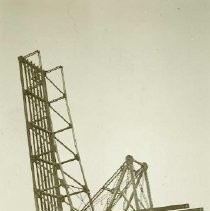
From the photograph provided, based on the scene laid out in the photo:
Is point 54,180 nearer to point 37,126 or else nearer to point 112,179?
point 37,126

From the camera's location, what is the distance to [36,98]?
18.8 meters

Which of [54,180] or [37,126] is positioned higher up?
[37,126]

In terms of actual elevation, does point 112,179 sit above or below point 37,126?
below

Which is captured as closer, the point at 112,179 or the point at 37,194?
the point at 37,194

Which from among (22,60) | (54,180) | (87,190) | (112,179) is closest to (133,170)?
(112,179)

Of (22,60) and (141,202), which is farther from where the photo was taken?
(141,202)

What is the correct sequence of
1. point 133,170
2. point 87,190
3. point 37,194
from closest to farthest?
point 37,194, point 87,190, point 133,170

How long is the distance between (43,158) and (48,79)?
11.2 ft

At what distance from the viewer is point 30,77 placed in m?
18.9

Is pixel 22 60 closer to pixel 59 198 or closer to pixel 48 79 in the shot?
pixel 48 79

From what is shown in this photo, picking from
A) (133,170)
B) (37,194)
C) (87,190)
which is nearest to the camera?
(37,194)

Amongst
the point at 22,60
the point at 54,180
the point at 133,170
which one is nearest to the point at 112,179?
the point at 133,170

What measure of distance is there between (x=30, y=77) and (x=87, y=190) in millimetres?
4926

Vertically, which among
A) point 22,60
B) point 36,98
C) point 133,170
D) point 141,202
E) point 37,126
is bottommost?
point 141,202
